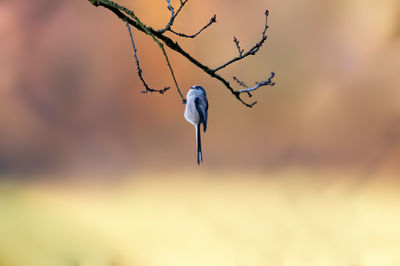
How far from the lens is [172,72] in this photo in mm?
4164

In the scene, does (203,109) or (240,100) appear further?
(240,100)

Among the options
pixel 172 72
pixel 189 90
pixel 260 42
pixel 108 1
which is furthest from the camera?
pixel 260 42

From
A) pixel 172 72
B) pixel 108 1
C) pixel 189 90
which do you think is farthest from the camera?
pixel 189 90

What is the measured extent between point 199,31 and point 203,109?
1006 millimetres

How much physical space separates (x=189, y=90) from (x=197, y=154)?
101cm

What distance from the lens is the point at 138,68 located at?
496 centimetres

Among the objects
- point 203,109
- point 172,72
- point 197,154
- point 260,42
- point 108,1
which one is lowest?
point 197,154

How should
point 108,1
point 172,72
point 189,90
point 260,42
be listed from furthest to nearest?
point 260,42 → point 189,90 → point 108,1 → point 172,72

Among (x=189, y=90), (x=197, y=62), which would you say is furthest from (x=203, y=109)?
(x=197, y=62)

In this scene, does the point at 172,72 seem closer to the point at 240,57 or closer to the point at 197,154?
the point at 197,154

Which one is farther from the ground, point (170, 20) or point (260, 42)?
point (260, 42)

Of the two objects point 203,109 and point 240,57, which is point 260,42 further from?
point 203,109

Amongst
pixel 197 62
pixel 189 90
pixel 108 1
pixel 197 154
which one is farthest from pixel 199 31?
pixel 197 154

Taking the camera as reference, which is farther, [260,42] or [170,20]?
A: [260,42]
